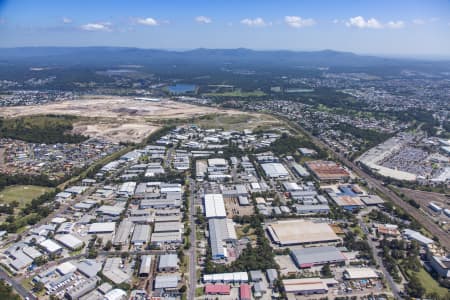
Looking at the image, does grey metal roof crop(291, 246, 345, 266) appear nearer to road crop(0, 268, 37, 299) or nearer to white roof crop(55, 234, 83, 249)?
white roof crop(55, 234, 83, 249)

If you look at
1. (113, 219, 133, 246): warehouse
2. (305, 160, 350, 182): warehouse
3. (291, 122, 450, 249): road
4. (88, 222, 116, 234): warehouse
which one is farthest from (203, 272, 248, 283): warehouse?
(305, 160, 350, 182): warehouse

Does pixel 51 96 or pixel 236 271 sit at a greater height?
pixel 51 96

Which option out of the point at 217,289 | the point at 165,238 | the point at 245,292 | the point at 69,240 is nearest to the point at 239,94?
the point at 165,238

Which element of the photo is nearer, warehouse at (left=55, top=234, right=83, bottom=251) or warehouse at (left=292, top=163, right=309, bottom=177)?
warehouse at (left=55, top=234, right=83, bottom=251)

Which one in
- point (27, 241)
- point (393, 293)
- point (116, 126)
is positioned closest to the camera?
point (393, 293)

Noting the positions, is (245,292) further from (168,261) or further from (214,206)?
(214,206)

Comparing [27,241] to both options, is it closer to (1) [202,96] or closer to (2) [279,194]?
(2) [279,194]


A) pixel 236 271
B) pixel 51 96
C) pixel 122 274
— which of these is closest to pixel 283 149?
pixel 236 271
